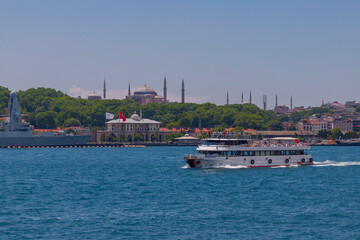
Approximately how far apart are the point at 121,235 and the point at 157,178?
90.6 feet

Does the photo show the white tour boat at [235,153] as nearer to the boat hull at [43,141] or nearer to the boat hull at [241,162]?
the boat hull at [241,162]

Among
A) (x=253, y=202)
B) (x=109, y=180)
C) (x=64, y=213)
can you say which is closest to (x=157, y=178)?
(x=109, y=180)

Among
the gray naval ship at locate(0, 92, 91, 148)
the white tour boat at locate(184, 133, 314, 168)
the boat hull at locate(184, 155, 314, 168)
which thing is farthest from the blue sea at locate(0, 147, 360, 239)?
the gray naval ship at locate(0, 92, 91, 148)

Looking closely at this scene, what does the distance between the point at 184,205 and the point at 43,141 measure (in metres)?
131

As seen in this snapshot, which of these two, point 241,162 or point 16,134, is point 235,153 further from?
point 16,134

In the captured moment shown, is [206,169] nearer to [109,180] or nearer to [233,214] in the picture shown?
[109,180]

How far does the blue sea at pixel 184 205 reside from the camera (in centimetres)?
3281

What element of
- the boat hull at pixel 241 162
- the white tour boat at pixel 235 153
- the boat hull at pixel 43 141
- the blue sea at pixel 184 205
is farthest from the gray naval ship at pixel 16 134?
the white tour boat at pixel 235 153

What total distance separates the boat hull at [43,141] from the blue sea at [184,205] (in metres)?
102

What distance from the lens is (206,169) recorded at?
6450cm

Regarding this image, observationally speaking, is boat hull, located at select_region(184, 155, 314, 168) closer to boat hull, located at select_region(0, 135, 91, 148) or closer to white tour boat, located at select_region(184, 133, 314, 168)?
white tour boat, located at select_region(184, 133, 314, 168)

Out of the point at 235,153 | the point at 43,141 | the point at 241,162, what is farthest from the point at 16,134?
the point at 241,162

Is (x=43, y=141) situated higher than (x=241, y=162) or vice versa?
(x=43, y=141)

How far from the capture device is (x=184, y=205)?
41.0 metres
